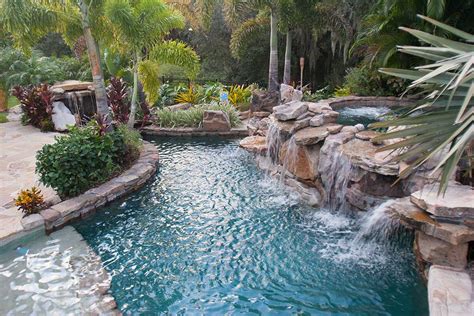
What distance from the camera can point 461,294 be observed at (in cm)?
345

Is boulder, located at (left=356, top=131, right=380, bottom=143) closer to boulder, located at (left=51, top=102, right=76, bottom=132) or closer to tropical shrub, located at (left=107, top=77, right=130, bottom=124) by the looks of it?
tropical shrub, located at (left=107, top=77, right=130, bottom=124)

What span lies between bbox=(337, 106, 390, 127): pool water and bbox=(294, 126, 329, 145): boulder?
135 inches

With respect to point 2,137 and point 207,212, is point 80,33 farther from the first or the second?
point 207,212

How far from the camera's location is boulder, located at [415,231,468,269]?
393cm

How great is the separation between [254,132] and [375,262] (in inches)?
236

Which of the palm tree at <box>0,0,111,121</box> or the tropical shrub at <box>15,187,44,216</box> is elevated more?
the palm tree at <box>0,0,111,121</box>

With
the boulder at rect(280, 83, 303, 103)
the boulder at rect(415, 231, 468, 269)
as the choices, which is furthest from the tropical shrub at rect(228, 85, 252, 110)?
the boulder at rect(415, 231, 468, 269)

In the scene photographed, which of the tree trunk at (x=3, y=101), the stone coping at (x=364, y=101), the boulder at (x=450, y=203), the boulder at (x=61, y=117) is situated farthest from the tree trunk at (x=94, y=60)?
the stone coping at (x=364, y=101)

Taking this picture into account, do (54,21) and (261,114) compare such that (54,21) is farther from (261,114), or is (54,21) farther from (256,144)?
(261,114)

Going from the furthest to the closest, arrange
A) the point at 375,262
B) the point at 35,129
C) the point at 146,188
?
the point at 35,129 → the point at 146,188 → the point at 375,262

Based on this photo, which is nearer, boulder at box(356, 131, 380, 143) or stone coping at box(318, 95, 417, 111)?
boulder at box(356, 131, 380, 143)

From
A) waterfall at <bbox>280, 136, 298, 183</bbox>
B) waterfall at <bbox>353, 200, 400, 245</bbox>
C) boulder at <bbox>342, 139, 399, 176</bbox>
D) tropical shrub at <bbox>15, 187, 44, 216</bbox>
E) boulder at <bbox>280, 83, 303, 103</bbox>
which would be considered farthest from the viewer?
boulder at <bbox>280, 83, 303, 103</bbox>

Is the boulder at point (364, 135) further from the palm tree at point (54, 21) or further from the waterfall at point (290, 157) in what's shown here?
the palm tree at point (54, 21)

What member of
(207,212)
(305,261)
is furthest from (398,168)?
(207,212)
